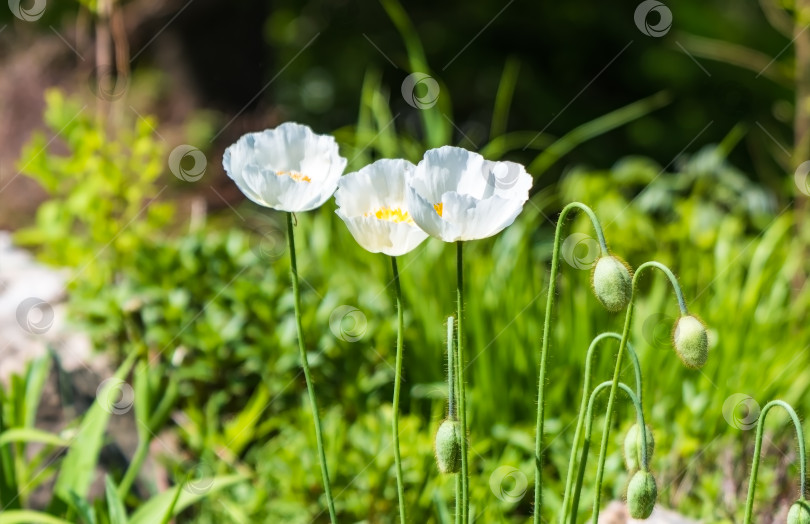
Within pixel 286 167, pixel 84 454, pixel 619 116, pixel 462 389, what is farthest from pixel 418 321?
pixel 619 116

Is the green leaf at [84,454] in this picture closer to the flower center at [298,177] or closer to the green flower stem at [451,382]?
the flower center at [298,177]

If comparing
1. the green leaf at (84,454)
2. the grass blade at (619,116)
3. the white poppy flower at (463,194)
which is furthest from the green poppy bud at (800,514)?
the grass blade at (619,116)

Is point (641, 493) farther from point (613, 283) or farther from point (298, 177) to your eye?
point (298, 177)

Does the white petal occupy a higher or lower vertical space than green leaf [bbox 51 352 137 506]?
higher

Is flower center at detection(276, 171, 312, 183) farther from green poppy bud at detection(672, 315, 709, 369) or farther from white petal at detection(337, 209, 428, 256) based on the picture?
→ green poppy bud at detection(672, 315, 709, 369)

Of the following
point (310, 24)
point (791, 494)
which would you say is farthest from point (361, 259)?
point (310, 24)

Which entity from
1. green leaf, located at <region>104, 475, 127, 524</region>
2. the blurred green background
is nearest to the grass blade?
the blurred green background
